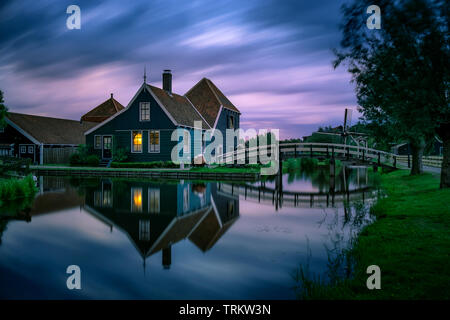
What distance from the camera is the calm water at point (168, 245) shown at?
612 centimetres

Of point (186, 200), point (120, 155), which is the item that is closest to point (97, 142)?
point (120, 155)

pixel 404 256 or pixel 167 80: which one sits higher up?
pixel 167 80

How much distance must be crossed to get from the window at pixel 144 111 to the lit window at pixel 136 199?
511 inches

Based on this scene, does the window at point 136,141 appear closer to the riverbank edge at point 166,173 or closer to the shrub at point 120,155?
the shrub at point 120,155

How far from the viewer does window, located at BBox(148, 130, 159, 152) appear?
103 ft

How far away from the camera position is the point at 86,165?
33031 mm

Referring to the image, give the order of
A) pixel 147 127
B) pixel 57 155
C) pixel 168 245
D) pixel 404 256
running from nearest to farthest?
1. pixel 404 256
2. pixel 168 245
3. pixel 147 127
4. pixel 57 155

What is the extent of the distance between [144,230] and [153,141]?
2199 cm

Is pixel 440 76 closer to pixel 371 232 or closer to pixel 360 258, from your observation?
pixel 371 232

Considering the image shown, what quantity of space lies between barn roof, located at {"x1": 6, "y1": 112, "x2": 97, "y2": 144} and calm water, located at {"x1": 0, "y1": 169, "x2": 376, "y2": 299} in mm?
24395

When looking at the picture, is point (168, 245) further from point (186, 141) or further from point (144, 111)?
point (144, 111)

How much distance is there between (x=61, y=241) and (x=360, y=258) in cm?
748

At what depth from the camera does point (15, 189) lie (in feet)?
50.5

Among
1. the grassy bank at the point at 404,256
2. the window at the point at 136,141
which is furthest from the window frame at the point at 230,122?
the grassy bank at the point at 404,256
